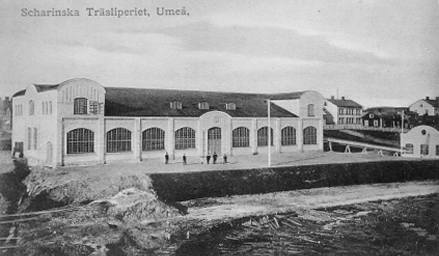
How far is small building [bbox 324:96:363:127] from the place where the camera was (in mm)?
5672

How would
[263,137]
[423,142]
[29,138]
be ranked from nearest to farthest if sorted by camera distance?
[29,138]
[423,142]
[263,137]

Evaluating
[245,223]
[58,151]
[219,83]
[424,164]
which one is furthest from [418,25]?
[58,151]

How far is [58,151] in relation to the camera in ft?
16.4

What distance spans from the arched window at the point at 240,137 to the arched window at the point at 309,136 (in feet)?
3.27

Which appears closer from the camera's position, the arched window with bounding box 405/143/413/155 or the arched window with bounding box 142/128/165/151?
the arched window with bounding box 142/128/165/151

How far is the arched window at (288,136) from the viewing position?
19.7 feet

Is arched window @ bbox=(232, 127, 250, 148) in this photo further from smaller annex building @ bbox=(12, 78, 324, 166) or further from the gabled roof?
the gabled roof

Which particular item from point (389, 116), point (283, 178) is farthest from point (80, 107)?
point (389, 116)

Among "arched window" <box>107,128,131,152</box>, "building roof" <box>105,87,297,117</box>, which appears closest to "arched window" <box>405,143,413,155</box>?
"building roof" <box>105,87,297,117</box>

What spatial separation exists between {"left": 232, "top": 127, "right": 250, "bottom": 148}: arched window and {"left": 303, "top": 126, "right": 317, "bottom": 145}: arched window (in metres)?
1.00

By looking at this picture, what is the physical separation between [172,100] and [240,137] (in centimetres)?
129

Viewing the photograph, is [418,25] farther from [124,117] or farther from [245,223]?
[124,117]

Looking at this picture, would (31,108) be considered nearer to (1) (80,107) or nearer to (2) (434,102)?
(1) (80,107)

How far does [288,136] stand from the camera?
20.0 ft
